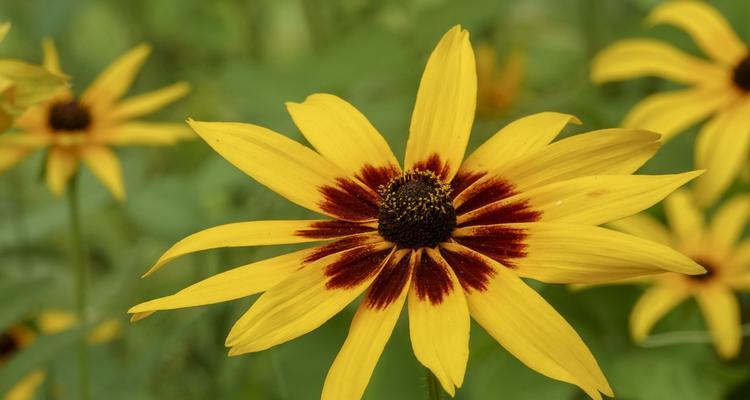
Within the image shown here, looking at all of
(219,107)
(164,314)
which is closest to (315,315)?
(164,314)

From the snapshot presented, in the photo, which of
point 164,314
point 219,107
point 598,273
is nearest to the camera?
point 598,273

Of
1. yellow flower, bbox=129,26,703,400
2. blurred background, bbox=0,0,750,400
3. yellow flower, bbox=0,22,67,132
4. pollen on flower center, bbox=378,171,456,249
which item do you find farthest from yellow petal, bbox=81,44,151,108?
pollen on flower center, bbox=378,171,456,249

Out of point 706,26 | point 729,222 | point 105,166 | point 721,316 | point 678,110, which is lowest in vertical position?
point 721,316

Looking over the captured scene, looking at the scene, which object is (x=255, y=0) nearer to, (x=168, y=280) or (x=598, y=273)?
(x=168, y=280)

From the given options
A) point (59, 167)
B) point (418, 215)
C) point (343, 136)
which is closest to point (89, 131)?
point (59, 167)

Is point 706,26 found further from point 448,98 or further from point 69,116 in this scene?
point 69,116

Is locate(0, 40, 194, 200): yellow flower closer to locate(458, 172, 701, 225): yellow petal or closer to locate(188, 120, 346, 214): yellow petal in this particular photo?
locate(188, 120, 346, 214): yellow petal
